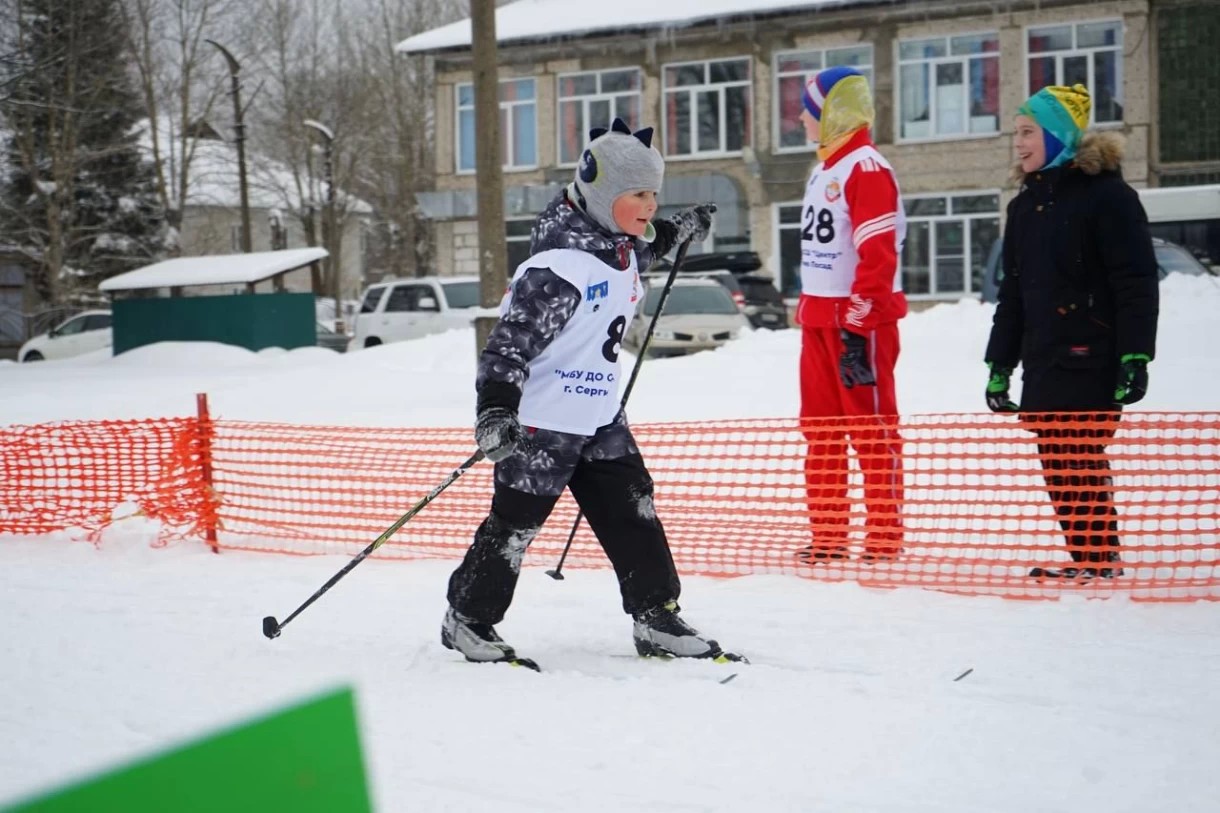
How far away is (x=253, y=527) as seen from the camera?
6902mm

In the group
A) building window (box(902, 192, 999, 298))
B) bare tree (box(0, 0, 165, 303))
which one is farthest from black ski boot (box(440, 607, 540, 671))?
bare tree (box(0, 0, 165, 303))

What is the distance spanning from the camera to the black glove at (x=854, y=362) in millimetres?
5316

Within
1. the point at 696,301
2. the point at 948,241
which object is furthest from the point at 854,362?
the point at 948,241

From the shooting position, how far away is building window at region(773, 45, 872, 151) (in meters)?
28.3

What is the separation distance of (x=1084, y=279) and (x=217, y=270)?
58.4 feet

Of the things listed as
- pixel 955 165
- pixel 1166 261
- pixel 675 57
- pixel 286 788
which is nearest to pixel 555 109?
pixel 675 57

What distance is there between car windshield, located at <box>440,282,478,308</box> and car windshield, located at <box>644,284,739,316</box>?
4855 millimetres

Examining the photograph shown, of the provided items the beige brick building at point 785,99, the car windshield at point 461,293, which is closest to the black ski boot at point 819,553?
the car windshield at point 461,293

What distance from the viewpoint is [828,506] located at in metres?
5.64

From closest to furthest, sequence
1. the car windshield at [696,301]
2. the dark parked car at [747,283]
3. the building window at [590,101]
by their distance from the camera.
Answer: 1. the car windshield at [696,301]
2. the dark parked car at [747,283]
3. the building window at [590,101]

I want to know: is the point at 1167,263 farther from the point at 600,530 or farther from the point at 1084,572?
the point at 600,530

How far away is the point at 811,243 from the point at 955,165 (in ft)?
75.8

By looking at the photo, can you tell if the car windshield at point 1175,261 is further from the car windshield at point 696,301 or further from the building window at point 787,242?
the building window at point 787,242

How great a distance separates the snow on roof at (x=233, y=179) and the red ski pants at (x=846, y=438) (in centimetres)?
3770
